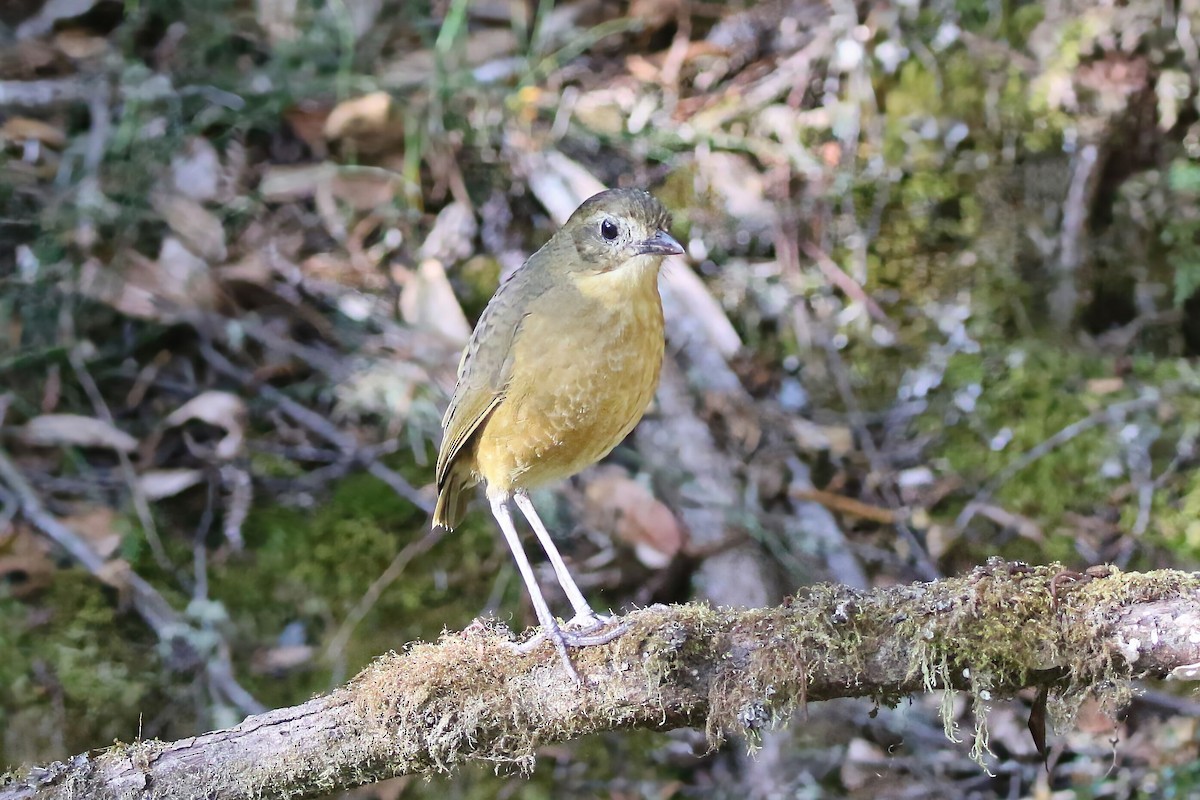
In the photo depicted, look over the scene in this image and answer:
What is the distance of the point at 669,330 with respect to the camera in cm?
485

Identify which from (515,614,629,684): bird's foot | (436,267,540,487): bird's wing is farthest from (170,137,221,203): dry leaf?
(515,614,629,684): bird's foot

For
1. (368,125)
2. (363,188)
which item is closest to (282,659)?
(363,188)

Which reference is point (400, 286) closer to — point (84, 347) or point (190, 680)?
point (84, 347)

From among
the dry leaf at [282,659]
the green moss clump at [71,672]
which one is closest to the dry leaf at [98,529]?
the green moss clump at [71,672]

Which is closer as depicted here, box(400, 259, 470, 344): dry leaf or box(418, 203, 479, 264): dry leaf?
box(400, 259, 470, 344): dry leaf

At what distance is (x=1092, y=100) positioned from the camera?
5.24 metres

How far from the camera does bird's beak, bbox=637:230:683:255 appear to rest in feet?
9.41

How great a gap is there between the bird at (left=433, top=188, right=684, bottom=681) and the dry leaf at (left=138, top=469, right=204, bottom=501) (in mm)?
1645

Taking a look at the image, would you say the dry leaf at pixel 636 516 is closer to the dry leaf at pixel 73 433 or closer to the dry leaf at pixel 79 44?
the dry leaf at pixel 73 433

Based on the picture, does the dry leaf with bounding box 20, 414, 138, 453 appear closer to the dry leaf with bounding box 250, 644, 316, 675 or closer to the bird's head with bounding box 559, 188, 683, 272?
the dry leaf with bounding box 250, 644, 316, 675

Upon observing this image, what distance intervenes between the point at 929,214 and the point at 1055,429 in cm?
128

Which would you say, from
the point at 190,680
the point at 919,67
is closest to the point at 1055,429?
the point at 919,67

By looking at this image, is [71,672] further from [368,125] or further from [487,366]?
[368,125]

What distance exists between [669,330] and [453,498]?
1.68m
